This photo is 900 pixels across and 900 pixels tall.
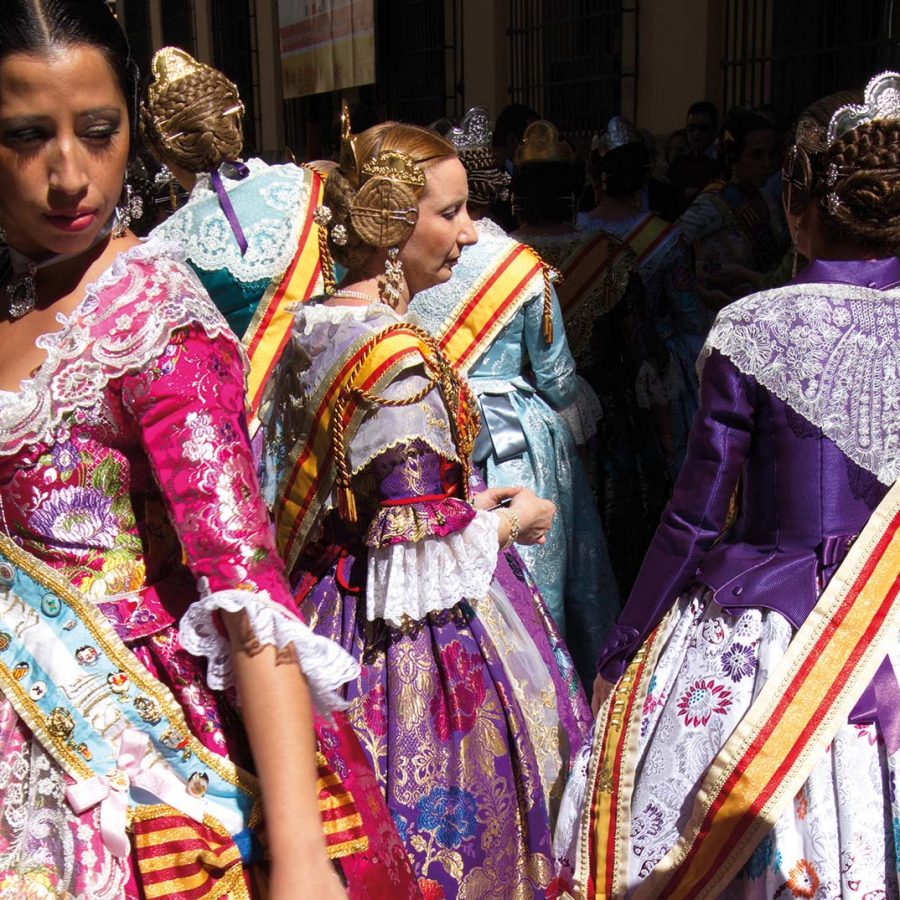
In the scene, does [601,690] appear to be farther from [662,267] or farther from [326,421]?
[662,267]

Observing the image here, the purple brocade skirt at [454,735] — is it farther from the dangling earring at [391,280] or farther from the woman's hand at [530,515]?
the dangling earring at [391,280]

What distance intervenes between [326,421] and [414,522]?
27 cm

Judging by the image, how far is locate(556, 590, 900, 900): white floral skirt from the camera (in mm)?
2096

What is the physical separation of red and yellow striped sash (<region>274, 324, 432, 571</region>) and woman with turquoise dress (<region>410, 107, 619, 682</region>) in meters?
1.23

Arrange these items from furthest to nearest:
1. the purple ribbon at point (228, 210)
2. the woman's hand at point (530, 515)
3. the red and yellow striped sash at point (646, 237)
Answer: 1. the red and yellow striped sash at point (646, 237)
2. the purple ribbon at point (228, 210)
3. the woman's hand at point (530, 515)

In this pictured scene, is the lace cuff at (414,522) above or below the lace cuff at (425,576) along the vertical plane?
above

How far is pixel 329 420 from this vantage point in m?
2.53

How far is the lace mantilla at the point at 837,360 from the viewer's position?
2191 mm

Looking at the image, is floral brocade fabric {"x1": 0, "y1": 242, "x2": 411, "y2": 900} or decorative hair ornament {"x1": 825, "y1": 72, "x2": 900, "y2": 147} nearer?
floral brocade fabric {"x1": 0, "y1": 242, "x2": 411, "y2": 900}

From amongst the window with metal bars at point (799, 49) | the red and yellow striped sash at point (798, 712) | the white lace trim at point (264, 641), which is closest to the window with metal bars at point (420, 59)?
the window with metal bars at point (799, 49)

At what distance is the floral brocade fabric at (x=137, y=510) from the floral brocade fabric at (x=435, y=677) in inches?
41.1

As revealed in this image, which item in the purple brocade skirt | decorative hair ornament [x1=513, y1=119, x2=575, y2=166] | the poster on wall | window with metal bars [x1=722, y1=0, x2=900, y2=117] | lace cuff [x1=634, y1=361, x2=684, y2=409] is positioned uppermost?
the poster on wall

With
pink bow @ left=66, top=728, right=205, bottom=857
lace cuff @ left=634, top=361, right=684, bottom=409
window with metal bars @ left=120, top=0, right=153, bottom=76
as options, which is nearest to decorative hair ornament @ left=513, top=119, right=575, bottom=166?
lace cuff @ left=634, top=361, right=684, bottom=409

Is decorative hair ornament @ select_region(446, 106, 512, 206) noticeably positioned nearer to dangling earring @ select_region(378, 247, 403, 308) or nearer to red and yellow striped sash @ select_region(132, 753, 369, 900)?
dangling earring @ select_region(378, 247, 403, 308)
